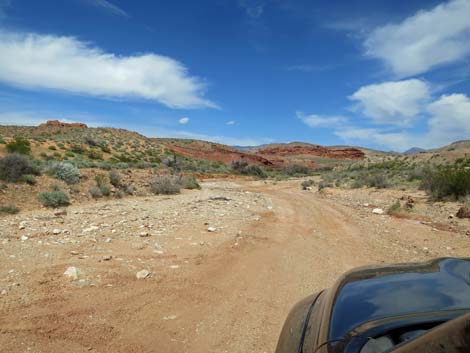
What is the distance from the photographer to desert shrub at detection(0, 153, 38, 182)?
1217 cm

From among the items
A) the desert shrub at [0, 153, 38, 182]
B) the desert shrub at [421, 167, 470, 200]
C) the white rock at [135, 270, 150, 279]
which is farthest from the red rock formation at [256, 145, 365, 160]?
the white rock at [135, 270, 150, 279]

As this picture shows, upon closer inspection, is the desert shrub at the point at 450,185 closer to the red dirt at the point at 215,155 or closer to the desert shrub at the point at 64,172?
the desert shrub at the point at 64,172

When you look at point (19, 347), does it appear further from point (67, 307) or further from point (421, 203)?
point (421, 203)

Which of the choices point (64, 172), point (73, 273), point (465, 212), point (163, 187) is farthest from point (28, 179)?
point (465, 212)

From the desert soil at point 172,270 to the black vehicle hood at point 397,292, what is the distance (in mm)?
1925

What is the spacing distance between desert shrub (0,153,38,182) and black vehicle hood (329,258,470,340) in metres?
13.3

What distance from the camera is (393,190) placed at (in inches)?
759

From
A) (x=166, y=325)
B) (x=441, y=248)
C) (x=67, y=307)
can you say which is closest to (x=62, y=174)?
(x=67, y=307)

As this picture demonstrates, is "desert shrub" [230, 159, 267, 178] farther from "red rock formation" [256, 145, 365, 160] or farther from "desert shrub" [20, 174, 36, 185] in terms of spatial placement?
"red rock formation" [256, 145, 365, 160]

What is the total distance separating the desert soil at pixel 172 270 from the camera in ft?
12.6

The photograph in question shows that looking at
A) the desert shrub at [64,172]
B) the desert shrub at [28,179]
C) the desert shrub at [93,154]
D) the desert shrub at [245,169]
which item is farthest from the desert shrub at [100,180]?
the desert shrub at [245,169]

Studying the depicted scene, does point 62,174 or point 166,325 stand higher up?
point 62,174

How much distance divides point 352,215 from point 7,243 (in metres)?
10.3

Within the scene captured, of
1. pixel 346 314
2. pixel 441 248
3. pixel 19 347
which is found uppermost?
pixel 346 314
